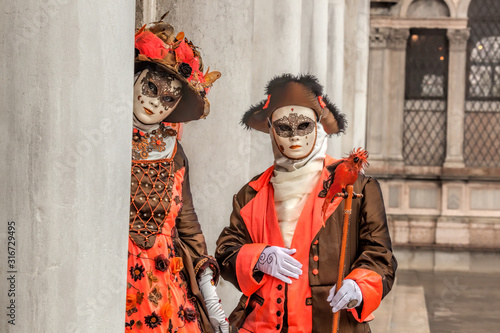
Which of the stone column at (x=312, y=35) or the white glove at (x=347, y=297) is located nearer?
the white glove at (x=347, y=297)

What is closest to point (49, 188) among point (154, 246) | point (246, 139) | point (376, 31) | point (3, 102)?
point (3, 102)

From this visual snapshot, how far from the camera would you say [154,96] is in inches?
150

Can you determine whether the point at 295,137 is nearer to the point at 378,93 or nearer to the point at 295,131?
the point at 295,131

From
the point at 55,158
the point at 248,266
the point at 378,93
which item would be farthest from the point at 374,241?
the point at 378,93

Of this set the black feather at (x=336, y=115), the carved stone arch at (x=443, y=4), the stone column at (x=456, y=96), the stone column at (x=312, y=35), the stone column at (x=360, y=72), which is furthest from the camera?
the carved stone arch at (x=443, y=4)

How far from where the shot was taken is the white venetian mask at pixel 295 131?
404 cm

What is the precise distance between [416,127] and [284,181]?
14.4 m

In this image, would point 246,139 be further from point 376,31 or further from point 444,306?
point 376,31

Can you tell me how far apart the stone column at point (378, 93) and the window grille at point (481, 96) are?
5.17 ft

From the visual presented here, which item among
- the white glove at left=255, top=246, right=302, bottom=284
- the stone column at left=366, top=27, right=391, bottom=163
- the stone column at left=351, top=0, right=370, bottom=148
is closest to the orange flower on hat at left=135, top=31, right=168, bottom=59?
the white glove at left=255, top=246, right=302, bottom=284

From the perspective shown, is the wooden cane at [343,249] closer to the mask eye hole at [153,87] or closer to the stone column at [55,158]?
the mask eye hole at [153,87]

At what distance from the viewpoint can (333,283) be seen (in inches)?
155

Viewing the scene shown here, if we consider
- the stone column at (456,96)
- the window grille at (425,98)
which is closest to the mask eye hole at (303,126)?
the stone column at (456,96)

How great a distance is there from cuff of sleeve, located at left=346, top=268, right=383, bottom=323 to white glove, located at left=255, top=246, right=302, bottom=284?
226 mm
